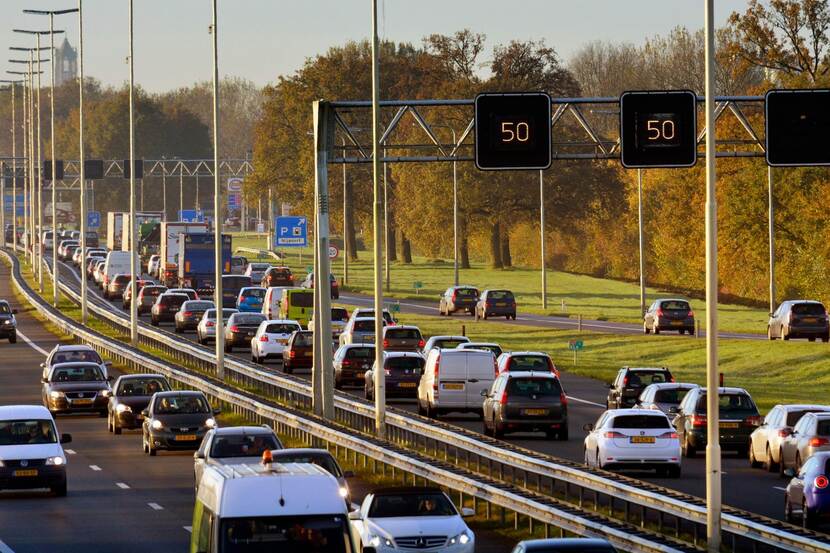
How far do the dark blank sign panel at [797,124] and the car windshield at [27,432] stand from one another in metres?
13.9

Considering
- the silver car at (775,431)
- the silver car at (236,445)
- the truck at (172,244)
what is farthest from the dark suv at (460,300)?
the silver car at (236,445)

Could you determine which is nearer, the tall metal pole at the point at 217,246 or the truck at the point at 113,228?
the tall metal pole at the point at 217,246

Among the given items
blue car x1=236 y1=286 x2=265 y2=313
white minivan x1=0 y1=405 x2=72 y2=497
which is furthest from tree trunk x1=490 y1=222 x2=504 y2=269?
white minivan x1=0 y1=405 x2=72 y2=497

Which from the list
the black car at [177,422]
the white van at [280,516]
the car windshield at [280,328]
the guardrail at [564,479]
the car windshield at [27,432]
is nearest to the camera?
the white van at [280,516]

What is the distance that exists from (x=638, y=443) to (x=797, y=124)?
651 centimetres

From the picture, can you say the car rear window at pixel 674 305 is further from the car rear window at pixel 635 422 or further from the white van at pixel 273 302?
the car rear window at pixel 635 422

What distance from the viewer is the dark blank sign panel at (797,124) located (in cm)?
3541

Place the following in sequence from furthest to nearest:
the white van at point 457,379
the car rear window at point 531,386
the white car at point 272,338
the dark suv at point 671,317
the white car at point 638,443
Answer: the dark suv at point 671,317, the white car at point 272,338, the white van at point 457,379, the car rear window at point 531,386, the white car at point 638,443

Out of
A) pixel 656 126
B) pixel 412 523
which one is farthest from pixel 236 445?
pixel 656 126

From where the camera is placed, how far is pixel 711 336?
24.9 metres

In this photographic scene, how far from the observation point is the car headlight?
23.4m

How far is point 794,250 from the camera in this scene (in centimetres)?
10112

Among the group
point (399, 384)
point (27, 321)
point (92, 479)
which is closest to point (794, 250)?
point (27, 321)

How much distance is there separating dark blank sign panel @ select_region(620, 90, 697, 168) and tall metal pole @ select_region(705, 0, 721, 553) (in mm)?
9200
